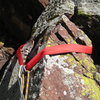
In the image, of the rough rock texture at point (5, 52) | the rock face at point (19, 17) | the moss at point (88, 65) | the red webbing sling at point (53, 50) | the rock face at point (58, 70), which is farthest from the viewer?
the rock face at point (19, 17)

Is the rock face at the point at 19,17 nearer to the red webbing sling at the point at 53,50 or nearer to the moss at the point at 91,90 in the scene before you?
the red webbing sling at the point at 53,50

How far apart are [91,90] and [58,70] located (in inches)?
→ 23.8

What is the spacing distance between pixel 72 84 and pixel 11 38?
374cm

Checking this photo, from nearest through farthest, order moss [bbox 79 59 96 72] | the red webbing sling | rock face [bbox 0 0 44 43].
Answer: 1. the red webbing sling
2. moss [bbox 79 59 96 72]
3. rock face [bbox 0 0 44 43]

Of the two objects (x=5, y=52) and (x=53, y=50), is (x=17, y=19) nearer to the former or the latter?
(x=5, y=52)

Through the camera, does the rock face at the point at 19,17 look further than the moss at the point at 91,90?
Yes

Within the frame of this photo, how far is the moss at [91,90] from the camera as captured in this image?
3.52 m

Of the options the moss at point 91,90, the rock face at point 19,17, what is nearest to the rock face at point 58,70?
the moss at point 91,90

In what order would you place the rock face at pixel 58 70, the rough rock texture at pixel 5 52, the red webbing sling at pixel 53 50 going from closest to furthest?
the rock face at pixel 58 70 < the red webbing sling at pixel 53 50 < the rough rock texture at pixel 5 52

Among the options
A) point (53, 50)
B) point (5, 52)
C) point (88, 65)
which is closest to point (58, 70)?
point (53, 50)

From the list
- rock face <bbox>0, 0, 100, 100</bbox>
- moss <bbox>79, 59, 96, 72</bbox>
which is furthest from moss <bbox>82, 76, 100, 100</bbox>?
moss <bbox>79, 59, 96, 72</bbox>

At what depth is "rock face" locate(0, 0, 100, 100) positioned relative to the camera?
3479 millimetres

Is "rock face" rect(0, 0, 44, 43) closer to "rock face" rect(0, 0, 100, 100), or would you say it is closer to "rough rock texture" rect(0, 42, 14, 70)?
"rough rock texture" rect(0, 42, 14, 70)

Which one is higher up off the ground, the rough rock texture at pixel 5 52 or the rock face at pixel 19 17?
the rock face at pixel 19 17
